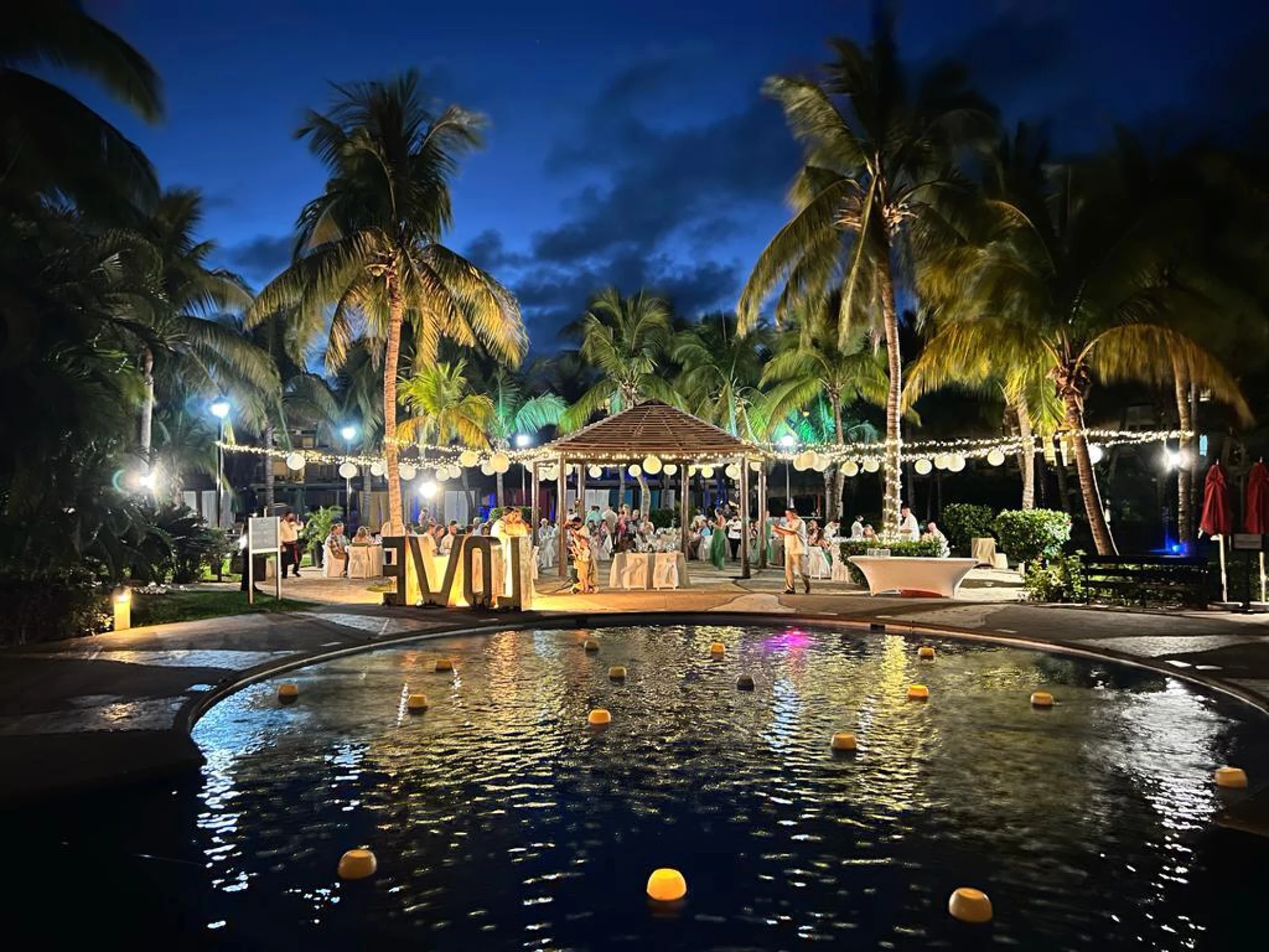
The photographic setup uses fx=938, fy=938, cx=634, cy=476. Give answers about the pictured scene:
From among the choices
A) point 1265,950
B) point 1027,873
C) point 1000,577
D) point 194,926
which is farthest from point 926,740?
point 1000,577

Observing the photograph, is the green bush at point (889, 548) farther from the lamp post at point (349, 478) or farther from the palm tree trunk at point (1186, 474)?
the lamp post at point (349, 478)

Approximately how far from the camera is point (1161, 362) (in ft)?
59.5

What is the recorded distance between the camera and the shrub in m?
22.3

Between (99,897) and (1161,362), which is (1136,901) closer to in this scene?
(99,897)

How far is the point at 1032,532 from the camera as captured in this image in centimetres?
2250

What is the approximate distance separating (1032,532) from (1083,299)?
693 cm

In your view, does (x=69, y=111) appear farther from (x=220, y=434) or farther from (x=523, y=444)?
(x=523, y=444)

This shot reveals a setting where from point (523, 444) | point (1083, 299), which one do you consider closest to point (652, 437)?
point (1083, 299)

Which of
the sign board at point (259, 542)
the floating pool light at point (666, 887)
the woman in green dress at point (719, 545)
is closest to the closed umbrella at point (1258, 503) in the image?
the woman in green dress at point (719, 545)

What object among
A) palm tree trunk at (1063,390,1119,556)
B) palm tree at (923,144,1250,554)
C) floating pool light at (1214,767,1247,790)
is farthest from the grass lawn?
palm tree trunk at (1063,390,1119,556)

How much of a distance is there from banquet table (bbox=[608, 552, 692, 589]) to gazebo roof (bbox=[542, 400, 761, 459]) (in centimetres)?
278

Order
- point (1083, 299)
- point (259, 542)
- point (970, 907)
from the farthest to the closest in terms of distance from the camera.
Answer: point (1083, 299)
point (259, 542)
point (970, 907)

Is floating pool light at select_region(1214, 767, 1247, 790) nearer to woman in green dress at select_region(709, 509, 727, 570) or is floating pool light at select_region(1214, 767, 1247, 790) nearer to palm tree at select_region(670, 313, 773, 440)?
woman in green dress at select_region(709, 509, 727, 570)

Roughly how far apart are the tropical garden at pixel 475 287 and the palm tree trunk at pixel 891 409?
0.08 meters
